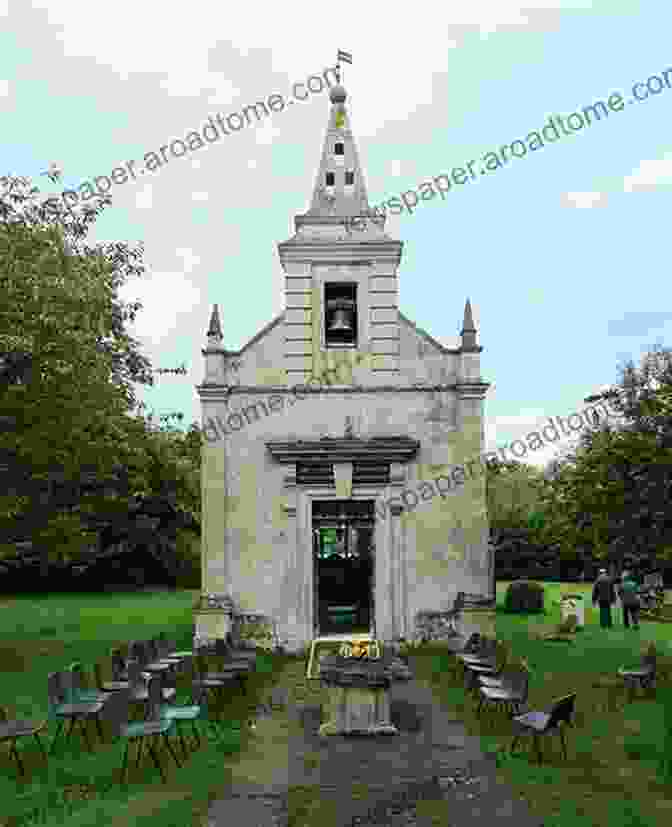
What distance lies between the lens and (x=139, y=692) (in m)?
11.4

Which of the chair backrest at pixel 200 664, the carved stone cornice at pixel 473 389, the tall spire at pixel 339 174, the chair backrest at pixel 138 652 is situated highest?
the tall spire at pixel 339 174

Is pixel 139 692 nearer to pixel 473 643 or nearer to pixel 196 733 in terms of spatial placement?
pixel 196 733

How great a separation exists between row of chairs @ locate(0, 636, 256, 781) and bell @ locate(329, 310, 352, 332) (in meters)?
6.42

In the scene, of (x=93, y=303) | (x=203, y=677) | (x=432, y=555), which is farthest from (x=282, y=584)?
(x=93, y=303)

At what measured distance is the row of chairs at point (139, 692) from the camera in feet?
31.7

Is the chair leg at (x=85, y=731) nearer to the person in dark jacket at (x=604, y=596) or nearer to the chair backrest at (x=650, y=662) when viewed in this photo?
the chair backrest at (x=650, y=662)

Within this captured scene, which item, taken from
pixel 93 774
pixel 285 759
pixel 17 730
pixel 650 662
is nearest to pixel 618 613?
pixel 650 662

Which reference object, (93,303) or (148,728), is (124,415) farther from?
(148,728)

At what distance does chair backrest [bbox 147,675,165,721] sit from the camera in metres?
9.80

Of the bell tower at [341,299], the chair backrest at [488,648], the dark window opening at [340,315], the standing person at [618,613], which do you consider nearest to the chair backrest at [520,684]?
the chair backrest at [488,648]

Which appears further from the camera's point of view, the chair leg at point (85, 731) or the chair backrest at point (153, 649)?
the chair backrest at point (153, 649)

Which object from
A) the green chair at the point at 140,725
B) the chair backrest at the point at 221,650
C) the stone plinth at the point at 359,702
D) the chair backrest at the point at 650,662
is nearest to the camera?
the green chair at the point at 140,725

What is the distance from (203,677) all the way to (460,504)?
263 inches

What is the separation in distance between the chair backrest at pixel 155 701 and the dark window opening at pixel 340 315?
903cm
